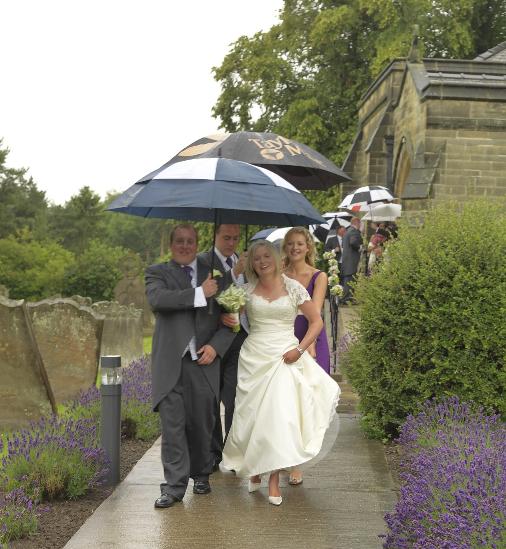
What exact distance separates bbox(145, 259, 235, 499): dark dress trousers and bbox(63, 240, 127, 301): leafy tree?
2867 cm

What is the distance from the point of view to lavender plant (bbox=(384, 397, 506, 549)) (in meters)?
3.96

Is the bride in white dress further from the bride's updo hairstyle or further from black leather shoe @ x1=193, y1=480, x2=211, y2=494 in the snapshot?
black leather shoe @ x1=193, y1=480, x2=211, y2=494

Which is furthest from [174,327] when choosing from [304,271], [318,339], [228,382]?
[318,339]

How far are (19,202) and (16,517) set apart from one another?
225 ft

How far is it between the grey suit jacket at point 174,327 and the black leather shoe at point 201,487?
63 cm

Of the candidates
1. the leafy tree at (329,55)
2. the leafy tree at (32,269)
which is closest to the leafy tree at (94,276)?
the leafy tree at (32,269)

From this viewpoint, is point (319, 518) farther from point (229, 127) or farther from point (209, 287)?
point (229, 127)

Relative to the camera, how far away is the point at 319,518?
577cm

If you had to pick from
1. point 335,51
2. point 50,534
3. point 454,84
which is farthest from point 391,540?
point 335,51

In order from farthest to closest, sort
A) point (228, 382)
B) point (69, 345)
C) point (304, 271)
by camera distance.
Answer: point (69, 345), point (304, 271), point (228, 382)

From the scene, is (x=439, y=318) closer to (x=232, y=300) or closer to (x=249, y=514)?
(x=232, y=300)

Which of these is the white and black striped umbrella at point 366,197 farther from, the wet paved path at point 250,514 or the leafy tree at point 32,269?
the leafy tree at point 32,269

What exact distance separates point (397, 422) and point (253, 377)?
6.88 feet

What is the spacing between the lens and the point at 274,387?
20.7 feet
